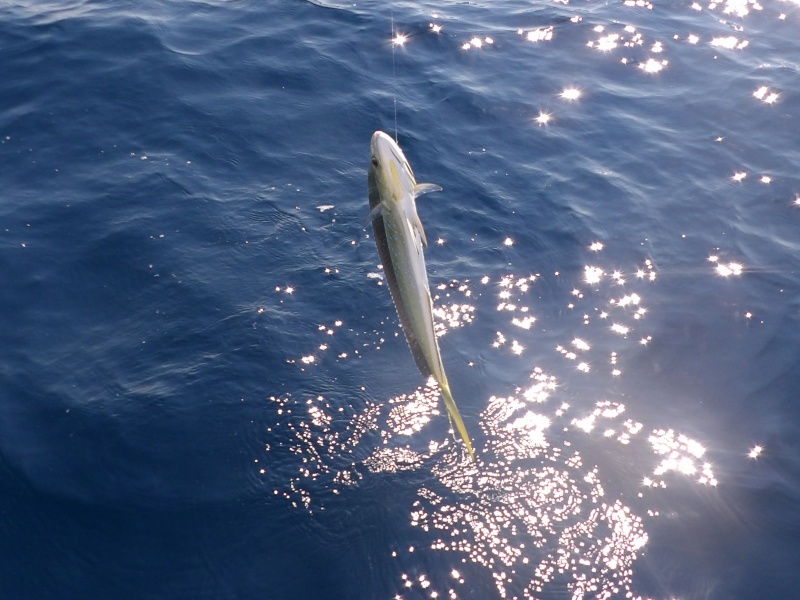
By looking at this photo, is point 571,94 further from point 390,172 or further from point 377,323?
point 390,172

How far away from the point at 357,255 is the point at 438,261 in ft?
3.65

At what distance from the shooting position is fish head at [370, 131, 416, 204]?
5.24 metres

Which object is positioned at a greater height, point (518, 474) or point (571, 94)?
point (571, 94)

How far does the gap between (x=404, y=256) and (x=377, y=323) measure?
4.26 meters

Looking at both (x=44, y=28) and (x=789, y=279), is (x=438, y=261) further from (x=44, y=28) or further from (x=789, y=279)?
(x=44, y=28)

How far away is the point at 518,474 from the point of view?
303 inches

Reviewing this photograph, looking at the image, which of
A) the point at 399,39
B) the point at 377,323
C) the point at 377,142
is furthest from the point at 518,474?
the point at 399,39

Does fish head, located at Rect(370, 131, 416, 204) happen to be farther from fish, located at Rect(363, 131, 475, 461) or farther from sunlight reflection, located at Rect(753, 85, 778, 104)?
sunlight reflection, located at Rect(753, 85, 778, 104)

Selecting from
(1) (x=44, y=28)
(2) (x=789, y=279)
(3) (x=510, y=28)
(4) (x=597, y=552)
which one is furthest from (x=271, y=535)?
(3) (x=510, y=28)

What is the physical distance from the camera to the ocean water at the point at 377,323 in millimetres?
7039

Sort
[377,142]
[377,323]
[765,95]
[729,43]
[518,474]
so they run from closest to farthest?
[377,142] < [518,474] < [377,323] < [765,95] < [729,43]

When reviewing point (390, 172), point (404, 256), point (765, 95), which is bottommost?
point (765, 95)

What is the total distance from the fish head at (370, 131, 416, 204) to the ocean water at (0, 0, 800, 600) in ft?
11.3

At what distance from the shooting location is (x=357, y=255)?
1022 cm
